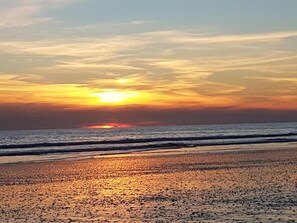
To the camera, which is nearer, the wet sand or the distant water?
the wet sand

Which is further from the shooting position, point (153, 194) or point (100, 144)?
point (100, 144)

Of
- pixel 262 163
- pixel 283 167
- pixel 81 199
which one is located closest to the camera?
pixel 81 199

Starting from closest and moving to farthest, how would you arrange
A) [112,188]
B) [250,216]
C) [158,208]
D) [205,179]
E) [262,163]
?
[250,216], [158,208], [112,188], [205,179], [262,163]

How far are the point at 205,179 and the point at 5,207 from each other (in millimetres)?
12122

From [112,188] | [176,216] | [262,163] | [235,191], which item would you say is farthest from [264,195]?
[262,163]

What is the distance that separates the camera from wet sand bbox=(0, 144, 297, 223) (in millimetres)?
18812

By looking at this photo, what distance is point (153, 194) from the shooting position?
24.0 meters

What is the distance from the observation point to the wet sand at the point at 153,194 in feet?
61.7

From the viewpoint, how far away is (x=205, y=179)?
96.8 ft

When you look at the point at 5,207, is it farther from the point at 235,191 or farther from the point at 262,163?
the point at 262,163

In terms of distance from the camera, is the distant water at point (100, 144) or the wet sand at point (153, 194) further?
the distant water at point (100, 144)

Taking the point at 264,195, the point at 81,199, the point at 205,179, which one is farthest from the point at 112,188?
the point at 264,195

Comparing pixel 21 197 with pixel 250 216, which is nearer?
pixel 250 216

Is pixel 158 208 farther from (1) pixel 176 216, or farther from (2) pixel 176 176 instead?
(2) pixel 176 176
